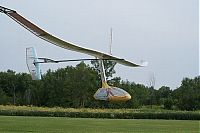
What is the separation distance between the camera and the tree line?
246 ft

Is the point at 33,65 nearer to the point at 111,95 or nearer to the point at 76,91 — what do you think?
the point at 111,95

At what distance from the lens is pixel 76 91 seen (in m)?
78.4

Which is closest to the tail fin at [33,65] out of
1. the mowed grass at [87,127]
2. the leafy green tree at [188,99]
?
the mowed grass at [87,127]

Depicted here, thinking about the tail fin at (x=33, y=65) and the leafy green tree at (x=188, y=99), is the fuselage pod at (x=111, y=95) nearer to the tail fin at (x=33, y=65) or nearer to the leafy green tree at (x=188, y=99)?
the tail fin at (x=33, y=65)

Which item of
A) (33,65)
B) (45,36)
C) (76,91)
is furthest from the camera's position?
(76,91)

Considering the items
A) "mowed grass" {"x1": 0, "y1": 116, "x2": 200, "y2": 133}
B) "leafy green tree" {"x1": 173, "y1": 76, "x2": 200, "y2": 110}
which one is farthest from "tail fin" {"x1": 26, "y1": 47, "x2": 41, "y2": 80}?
"leafy green tree" {"x1": 173, "y1": 76, "x2": 200, "y2": 110}

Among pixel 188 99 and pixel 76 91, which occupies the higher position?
pixel 76 91

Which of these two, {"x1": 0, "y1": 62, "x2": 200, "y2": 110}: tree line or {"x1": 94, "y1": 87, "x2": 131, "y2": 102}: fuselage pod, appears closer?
{"x1": 94, "y1": 87, "x2": 131, "y2": 102}: fuselage pod

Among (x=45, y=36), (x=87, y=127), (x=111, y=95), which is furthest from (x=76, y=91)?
(x=45, y=36)

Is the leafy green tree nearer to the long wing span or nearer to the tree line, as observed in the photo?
the tree line

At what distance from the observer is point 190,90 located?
81.9 meters

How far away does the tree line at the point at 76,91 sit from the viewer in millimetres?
74988

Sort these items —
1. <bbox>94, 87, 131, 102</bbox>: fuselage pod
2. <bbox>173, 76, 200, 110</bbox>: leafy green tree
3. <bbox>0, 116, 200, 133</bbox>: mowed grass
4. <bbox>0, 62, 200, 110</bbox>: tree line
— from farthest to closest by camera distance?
<bbox>0, 62, 200, 110</bbox>: tree line, <bbox>173, 76, 200, 110</bbox>: leafy green tree, <bbox>94, 87, 131, 102</bbox>: fuselage pod, <bbox>0, 116, 200, 133</bbox>: mowed grass

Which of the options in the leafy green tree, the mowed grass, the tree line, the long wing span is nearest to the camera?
the long wing span
